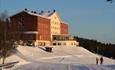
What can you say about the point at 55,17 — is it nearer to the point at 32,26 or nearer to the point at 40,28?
the point at 40,28

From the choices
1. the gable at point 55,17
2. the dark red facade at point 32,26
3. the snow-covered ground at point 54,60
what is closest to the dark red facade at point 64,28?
the gable at point 55,17

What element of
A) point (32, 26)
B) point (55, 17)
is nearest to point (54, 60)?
point (32, 26)

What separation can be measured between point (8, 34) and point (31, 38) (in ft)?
174

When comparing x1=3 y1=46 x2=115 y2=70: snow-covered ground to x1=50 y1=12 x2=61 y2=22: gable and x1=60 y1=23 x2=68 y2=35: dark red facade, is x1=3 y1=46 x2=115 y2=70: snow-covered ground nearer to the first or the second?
x1=50 y1=12 x2=61 y2=22: gable

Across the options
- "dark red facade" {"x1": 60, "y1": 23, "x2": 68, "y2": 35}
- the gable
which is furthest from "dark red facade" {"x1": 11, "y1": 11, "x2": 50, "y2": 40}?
"dark red facade" {"x1": 60, "y1": 23, "x2": 68, "y2": 35}

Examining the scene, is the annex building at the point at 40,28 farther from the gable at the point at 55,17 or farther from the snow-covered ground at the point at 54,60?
the snow-covered ground at the point at 54,60

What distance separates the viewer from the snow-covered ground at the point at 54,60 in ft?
167

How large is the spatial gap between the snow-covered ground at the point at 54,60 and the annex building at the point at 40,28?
447 inches

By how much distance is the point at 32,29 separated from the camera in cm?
11569

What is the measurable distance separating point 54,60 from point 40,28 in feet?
137

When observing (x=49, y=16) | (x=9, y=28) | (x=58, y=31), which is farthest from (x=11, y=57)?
(x=58, y=31)

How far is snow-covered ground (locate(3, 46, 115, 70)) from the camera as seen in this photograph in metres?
51.0

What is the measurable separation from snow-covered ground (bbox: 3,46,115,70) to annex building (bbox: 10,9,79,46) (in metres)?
11.3

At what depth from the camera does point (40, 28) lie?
117688 millimetres
